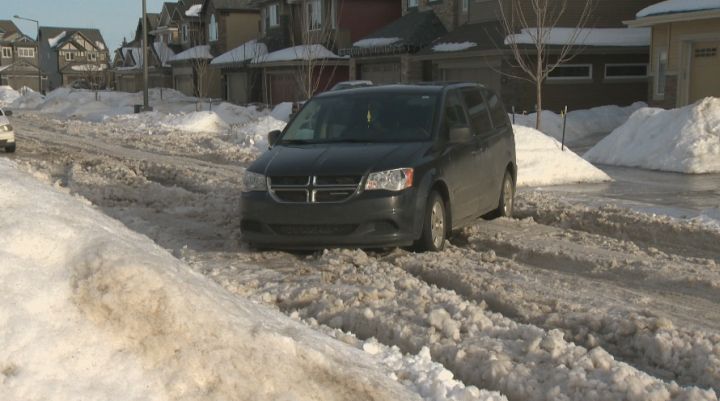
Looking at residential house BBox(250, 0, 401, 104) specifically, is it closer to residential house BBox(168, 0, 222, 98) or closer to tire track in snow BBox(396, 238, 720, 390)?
residential house BBox(168, 0, 222, 98)

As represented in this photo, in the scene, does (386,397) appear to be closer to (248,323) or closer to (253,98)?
(248,323)

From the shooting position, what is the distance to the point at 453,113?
9.75m

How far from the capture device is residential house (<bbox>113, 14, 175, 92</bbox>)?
66.3 meters

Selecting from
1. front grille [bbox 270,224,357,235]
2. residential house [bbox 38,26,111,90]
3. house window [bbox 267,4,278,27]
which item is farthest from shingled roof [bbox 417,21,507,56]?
residential house [bbox 38,26,111,90]

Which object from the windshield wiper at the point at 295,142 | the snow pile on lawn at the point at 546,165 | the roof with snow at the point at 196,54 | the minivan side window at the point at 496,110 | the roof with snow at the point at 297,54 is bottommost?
the snow pile on lawn at the point at 546,165

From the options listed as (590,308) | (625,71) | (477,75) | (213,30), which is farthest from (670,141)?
(213,30)

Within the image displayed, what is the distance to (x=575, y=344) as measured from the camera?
225 inches

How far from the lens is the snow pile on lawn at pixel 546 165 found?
14.7 metres

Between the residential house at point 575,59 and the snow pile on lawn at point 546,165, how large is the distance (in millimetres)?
11250

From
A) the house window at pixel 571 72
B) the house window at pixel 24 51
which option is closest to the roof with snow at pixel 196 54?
the house window at pixel 571 72

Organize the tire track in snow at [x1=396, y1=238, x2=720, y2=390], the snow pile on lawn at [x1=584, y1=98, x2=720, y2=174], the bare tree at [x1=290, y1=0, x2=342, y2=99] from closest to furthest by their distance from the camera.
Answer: the tire track in snow at [x1=396, y1=238, x2=720, y2=390], the snow pile on lawn at [x1=584, y1=98, x2=720, y2=174], the bare tree at [x1=290, y1=0, x2=342, y2=99]

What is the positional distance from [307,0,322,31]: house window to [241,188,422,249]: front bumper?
3377 centimetres

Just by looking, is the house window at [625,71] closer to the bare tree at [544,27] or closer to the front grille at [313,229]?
the bare tree at [544,27]

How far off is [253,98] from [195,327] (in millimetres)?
44268
